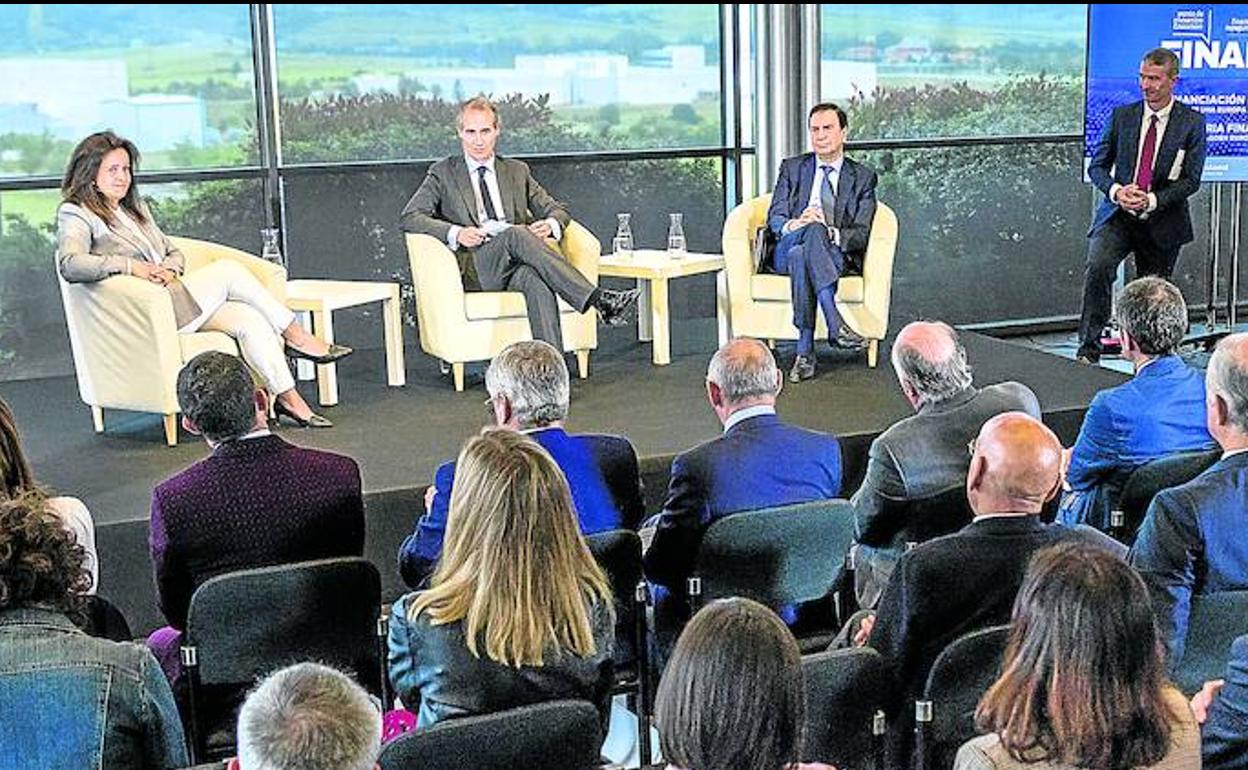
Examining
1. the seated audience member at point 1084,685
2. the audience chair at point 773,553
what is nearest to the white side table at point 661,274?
the audience chair at point 773,553

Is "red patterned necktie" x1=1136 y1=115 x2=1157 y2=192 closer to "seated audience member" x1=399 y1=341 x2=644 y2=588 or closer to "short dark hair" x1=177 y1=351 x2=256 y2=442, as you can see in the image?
"seated audience member" x1=399 y1=341 x2=644 y2=588

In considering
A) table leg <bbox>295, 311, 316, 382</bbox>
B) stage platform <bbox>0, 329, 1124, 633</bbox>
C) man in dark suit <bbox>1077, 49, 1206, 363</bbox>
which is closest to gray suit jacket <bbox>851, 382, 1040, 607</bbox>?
stage platform <bbox>0, 329, 1124, 633</bbox>

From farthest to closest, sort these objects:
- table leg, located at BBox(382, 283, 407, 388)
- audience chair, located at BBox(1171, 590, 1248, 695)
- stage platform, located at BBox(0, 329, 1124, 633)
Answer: table leg, located at BBox(382, 283, 407, 388) → stage platform, located at BBox(0, 329, 1124, 633) → audience chair, located at BBox(1171, 590, 1248, 695)

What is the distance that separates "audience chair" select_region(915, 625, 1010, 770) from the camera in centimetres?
250

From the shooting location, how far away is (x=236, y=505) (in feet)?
10.4

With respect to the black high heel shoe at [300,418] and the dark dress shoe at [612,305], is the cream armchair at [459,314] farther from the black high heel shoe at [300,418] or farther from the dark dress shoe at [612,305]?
the black high heel shoe at [300,418]

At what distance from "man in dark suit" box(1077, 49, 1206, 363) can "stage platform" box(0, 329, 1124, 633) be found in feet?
2.08

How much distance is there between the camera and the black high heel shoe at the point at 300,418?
549cm

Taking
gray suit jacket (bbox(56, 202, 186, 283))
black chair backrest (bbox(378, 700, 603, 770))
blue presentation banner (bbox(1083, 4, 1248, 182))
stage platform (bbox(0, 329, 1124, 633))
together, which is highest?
blue presentation banner (bbox(1083, 4, 1248, 182))

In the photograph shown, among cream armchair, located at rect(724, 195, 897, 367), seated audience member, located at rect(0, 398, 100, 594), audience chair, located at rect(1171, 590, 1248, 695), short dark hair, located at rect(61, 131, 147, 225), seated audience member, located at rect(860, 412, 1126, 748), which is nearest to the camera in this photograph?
seated audience member, located at rect(860, 412, 1126, 748)

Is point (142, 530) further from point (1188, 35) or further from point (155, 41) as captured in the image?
point (1188, 35)

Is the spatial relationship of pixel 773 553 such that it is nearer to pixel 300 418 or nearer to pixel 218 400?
pixel 218 400

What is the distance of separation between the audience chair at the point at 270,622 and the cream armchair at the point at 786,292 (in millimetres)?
3706

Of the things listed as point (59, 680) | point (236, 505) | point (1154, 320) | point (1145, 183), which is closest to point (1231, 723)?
point (1154, 320)
